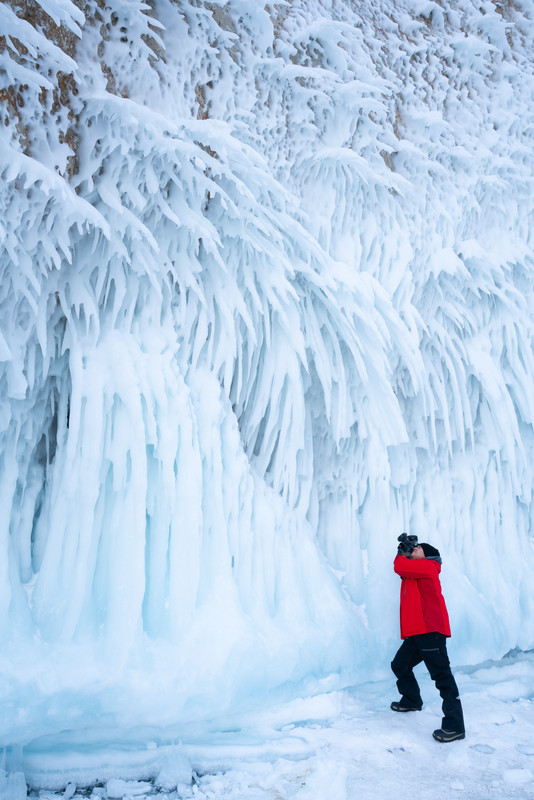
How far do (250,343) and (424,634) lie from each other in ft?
7.75

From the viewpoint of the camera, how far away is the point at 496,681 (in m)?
5.04

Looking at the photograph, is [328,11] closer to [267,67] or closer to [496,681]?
[267,67]

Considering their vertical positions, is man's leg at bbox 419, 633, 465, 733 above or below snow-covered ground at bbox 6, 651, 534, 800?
above

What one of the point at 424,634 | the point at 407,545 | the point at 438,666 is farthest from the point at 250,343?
the point at 438,666

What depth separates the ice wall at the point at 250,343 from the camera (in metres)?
3.50

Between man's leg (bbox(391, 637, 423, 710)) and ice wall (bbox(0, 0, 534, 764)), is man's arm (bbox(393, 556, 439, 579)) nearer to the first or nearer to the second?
man's leg (bbox(391, 637, 423, 710))

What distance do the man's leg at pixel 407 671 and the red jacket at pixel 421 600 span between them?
0.53 ft

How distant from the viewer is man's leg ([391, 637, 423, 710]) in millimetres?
4086

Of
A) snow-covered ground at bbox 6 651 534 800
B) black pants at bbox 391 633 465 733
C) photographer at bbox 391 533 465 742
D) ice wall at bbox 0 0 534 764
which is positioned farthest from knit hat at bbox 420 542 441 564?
snow-covered ground at bbox 6 651 534 800

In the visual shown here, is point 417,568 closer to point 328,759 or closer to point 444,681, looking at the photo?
point 444,681

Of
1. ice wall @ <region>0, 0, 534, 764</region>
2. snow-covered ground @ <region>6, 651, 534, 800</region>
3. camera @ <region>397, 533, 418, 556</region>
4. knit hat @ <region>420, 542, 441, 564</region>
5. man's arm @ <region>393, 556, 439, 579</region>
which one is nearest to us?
snow-covered ground @ <region>6, 651, 534, 800</region>

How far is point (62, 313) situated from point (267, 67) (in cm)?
228

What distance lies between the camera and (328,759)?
3.61 m

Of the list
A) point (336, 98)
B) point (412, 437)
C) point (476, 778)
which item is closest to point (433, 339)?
point (412, 437)
